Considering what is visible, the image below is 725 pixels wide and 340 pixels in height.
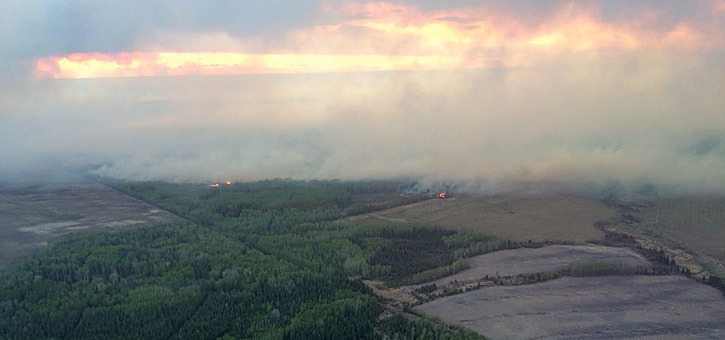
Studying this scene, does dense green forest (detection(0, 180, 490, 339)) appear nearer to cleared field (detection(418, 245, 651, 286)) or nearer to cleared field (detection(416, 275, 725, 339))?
cleared field (detection(418, 245, 651, 286))

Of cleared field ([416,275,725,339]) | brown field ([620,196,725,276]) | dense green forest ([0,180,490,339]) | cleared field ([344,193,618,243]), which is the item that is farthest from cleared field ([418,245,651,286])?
brown field ([620,196,725,276])

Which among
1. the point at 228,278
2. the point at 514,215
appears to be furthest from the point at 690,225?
the point at 228,278

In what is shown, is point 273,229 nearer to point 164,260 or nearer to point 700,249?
point 164,260

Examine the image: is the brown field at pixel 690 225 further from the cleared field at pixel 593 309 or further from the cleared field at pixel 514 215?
the cleared field at pixel 593 309

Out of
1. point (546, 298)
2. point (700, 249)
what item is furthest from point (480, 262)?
point (700, 249)

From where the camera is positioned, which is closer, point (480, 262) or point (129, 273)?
Answer: point (129, 273)

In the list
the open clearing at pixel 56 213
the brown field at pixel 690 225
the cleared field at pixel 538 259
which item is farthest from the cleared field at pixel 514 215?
the open clearing at pixel 56 213
